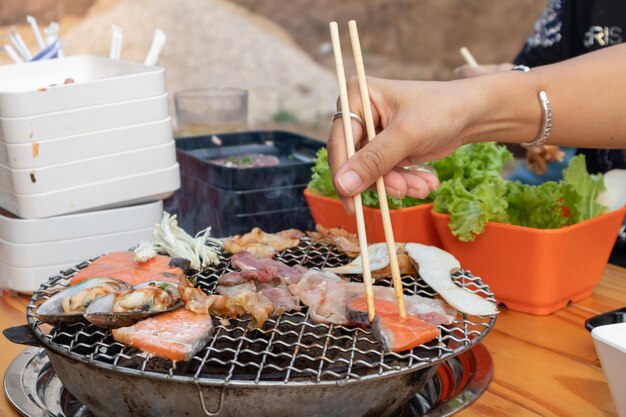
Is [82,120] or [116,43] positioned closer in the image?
[82,120]

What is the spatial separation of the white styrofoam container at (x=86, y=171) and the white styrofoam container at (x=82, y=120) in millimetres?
112

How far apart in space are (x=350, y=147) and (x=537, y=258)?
2.78 feet

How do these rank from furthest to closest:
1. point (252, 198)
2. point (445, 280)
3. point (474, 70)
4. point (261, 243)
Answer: point (474, 70), point (252, 198), point (261, 243), point (445, 280)

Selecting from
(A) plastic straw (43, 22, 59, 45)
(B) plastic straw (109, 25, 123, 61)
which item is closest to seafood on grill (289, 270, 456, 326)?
(B) plastic straw (109, 25, 123, 61)

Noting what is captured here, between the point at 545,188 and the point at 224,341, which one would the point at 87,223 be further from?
the point at 545,188

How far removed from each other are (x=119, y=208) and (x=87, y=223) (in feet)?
0.46

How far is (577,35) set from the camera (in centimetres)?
405

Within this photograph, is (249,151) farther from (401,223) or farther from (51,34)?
(401,223)

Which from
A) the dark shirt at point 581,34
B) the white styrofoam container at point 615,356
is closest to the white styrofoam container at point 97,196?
the white styrofoam container at point 615,356

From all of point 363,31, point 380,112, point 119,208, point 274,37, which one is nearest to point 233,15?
point 274,37

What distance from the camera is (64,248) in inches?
111

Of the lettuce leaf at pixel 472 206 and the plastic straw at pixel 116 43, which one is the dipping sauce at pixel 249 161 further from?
the lettuce leaf at pixel 472 206

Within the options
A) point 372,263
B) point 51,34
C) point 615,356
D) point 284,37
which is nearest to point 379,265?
point 372,263

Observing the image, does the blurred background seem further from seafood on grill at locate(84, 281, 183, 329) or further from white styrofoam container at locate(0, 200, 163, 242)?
seafood on grill at locate(84, 281, 183, 329)
